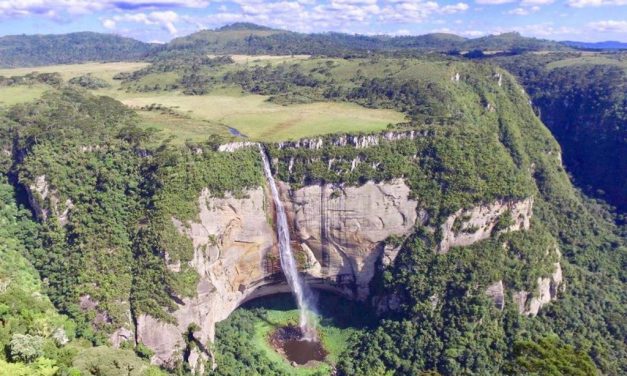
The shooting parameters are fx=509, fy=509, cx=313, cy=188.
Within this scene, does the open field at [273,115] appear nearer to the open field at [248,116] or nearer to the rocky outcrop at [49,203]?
the open field at [248,116]

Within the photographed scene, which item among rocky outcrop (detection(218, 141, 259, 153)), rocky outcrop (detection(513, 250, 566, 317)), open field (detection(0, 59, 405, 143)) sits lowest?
rocky outcrop (detection(513, 250, 566, 317))

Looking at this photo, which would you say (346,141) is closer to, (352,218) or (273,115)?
(352,218)

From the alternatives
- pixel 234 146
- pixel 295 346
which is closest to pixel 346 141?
pixel 234 146

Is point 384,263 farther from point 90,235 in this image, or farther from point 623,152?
point 623,152

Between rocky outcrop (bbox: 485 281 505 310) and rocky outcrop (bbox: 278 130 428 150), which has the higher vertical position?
rocky outcrop (bbox: 278 130 428 150)

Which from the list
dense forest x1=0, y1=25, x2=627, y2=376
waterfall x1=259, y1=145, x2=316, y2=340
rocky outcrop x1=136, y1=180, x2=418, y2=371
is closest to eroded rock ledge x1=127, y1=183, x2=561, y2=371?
rocky outcrop x1=136, y1=180, x2=418, y2=371

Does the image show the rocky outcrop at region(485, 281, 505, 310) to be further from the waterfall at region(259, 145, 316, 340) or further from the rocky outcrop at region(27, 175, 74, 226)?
the rocky outcrop at region(27, 175, 74, 226)

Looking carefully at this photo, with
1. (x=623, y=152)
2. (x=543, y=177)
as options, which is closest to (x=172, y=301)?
(x=543, y=177)
